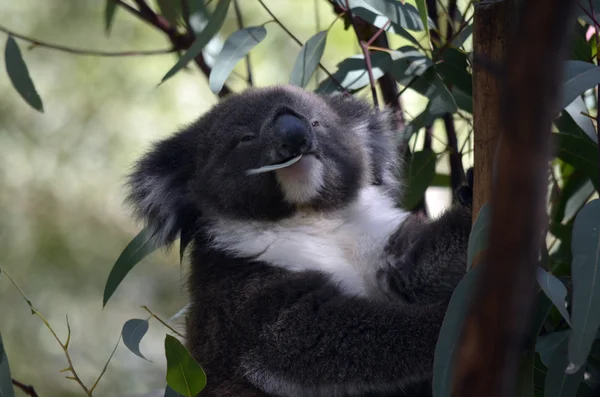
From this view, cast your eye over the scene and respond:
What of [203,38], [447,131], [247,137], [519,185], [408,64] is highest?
[519,185]

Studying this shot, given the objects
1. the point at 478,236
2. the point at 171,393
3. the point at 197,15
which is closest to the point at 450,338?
the point at 478,236

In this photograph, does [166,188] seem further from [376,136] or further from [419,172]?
[419,172]

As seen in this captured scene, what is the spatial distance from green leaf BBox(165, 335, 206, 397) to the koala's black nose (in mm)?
549

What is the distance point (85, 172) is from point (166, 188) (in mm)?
3648

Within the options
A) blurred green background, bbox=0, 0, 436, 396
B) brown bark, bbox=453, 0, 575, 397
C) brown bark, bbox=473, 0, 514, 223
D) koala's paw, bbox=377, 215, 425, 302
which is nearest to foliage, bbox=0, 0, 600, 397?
brown bark, bbox=473, 0, 514, 223

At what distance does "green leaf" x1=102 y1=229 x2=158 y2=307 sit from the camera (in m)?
2.39

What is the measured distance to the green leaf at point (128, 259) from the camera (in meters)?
2.39

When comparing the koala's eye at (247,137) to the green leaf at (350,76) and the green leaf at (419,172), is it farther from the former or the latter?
the green leaf at (419,172)

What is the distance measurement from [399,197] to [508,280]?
1880 millimetres

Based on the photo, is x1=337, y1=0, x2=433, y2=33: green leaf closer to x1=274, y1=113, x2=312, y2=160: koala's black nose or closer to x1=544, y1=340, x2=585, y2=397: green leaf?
x1=274, y1=113, x2=312, y2=160: koala's black nose

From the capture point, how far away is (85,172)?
18.9ft

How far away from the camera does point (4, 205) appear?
560 cm

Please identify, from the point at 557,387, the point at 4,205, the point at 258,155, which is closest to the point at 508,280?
the point at 557,387

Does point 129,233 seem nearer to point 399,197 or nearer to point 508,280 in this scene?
point 399,197
